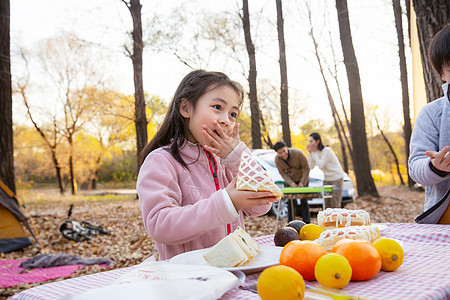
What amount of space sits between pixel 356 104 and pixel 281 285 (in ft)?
41.3

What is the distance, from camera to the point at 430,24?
11.5 feet

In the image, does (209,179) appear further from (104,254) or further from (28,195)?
(28,195)

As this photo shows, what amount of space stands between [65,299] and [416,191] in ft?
57.0

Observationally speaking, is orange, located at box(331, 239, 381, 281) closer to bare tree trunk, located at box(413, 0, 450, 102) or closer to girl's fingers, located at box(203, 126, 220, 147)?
girl's fingers, located at box(203, 126, 220, 147)

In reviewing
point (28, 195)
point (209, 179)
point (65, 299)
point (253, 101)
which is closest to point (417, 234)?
point (209, 179)

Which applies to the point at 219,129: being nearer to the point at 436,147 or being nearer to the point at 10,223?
the point at 436,147

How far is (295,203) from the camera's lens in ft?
31.9

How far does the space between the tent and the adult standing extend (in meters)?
6.46

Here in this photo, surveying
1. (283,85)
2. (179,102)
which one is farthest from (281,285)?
(283,85)

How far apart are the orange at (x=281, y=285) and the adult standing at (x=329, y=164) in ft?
26.9

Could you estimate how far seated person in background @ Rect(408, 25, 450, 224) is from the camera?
6.44 ft

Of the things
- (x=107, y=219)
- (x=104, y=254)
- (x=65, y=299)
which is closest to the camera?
(x=65, y=299)

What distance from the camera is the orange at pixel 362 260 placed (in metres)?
1.00

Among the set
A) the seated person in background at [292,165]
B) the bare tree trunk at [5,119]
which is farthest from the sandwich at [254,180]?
the bare tree trunk at [5,119]
